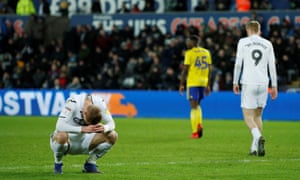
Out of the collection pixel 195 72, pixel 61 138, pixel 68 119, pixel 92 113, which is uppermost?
pixel 92 113

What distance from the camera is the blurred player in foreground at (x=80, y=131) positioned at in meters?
10.8

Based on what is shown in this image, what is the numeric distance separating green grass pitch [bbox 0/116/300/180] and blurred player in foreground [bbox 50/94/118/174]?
0.34m

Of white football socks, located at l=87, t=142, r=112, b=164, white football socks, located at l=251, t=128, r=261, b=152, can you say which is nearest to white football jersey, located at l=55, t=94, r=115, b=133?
white football socks, located at l=87, t=142, r=112, b=164

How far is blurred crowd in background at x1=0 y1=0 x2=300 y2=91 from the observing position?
29.0 meters

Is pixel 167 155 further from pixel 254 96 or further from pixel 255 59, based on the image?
pixel 255 59

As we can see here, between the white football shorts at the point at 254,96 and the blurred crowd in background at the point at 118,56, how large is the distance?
14.0m

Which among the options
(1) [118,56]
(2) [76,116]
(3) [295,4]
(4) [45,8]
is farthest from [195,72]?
(4) [45,8]

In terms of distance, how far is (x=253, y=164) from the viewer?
12758 mm

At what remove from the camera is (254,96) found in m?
14.5

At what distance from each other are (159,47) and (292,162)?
707 inches

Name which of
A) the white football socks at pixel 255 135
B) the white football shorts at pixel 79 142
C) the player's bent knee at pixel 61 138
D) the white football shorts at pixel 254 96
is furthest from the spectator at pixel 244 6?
the player's bent knee at pixel 61 138

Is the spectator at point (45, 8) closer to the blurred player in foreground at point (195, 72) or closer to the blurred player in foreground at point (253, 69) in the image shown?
the blurred player in foreground at point (195, 72)

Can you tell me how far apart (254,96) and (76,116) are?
4.37 metres

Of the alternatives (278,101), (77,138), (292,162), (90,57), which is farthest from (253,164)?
(90,57)
